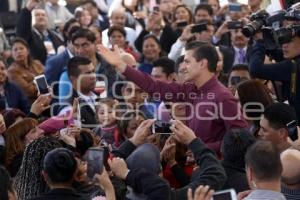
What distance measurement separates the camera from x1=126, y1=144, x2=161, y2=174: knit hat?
18.6 ft

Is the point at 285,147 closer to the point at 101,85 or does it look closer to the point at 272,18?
the point at 272,18

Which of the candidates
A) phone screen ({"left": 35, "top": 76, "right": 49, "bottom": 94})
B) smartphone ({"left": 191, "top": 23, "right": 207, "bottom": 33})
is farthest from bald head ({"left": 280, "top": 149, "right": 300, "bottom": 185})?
smartphone ({"left": 191, "top": 23, "right": 207, "bottom": 33})

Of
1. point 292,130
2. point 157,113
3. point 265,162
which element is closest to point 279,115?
point 292,130

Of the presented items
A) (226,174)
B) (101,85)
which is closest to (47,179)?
(226,174)

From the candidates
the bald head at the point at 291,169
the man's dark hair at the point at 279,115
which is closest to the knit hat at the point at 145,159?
the bald head at the point at 291,169

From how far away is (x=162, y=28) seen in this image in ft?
40.9

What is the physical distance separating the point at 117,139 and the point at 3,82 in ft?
7.87

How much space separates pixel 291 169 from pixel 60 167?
136cm

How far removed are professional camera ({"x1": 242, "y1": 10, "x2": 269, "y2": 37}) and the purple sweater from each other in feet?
1.56

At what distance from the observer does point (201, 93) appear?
7.18 meters

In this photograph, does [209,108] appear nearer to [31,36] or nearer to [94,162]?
[94,162]

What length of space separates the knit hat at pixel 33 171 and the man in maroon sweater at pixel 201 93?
1.25 meters

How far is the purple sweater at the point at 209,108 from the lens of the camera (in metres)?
6.94

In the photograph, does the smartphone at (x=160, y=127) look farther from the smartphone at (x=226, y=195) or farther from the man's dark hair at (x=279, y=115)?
the smartphone at (x=226, y=195)
